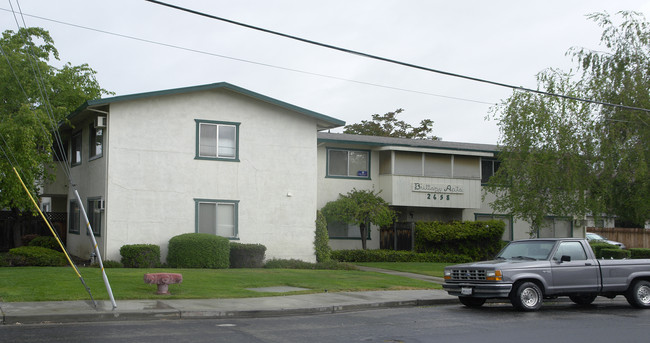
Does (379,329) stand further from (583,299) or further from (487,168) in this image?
(487,168)

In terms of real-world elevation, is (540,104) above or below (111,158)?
above

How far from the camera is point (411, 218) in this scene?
32312 millimetres

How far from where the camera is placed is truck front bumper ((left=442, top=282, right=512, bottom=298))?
13.8 m

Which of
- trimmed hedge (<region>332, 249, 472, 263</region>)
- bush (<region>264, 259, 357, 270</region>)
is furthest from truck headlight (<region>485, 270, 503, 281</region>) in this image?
trimmed hedge (<region>332, 249, 472, 263</region>)

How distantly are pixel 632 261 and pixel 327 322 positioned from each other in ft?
25.1

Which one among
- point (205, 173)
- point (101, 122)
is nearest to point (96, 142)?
point (101, 122)

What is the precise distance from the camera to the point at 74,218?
2752 cm

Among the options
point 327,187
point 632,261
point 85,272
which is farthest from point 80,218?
point 632,261

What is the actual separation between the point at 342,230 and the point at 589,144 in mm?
11210

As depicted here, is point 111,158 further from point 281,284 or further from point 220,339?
point 220,339

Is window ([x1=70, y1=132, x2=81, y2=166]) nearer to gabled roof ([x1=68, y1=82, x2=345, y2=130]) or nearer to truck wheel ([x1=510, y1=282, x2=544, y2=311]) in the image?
gabled roof ([x1=68, y1=82, x2=345, y2=130])

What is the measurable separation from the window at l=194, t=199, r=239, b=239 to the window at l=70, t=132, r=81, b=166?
6727 millimetres

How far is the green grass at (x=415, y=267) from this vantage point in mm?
23728

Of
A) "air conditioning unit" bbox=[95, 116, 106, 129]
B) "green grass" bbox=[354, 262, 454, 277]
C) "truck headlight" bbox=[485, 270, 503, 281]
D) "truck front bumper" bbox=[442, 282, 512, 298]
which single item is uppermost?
"air conditioning unit" bbox=[95, 116, 106, 129]
